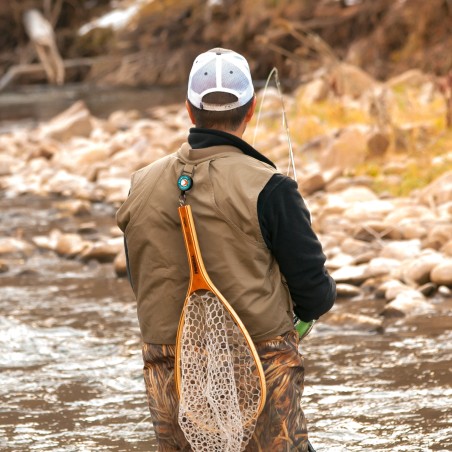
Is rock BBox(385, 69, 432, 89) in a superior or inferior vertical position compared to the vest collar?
inferior

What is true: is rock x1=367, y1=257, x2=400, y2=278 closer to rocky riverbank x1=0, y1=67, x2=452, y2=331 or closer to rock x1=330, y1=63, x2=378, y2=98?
rocky riverbank x1=0, y1=67, x2=452, y2=331

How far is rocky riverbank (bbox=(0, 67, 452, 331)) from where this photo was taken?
6.44 metres

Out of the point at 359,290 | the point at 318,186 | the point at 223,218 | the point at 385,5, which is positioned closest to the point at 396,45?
the point at 385,5

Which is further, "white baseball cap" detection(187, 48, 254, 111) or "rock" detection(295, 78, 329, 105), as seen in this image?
"rock" detection(295, 78, 329, 105)

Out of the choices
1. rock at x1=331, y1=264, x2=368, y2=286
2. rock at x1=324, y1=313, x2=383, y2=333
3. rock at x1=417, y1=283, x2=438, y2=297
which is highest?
rock at x1=331, y1=264, x2=368, y2=286

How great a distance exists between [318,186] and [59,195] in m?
3.56

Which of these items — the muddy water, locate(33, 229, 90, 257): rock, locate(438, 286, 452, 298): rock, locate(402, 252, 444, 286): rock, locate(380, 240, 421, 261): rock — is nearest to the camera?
the muddy water

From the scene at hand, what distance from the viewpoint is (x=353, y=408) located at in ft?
14.5

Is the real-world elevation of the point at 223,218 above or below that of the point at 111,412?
above

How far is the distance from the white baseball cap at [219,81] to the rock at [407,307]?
3.27 m

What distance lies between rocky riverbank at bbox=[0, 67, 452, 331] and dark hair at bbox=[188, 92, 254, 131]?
3.06 metres

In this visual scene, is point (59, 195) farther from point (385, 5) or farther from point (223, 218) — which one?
point (385, 5)

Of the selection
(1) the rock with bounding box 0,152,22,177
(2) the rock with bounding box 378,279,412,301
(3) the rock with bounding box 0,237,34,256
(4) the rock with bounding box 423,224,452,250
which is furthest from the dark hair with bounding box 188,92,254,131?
(1) the rock with bounding box 0,152,22,177

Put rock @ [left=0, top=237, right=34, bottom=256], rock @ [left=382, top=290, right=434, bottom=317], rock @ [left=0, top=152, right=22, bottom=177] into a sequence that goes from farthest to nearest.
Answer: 1. rock @ [left=0, top=152, right=22, bottom=177]
2. rock @ [left=0, top=237, right=34, bottom=256]
3. rock @ [left=382, top=290, right=434, bottom=317]
